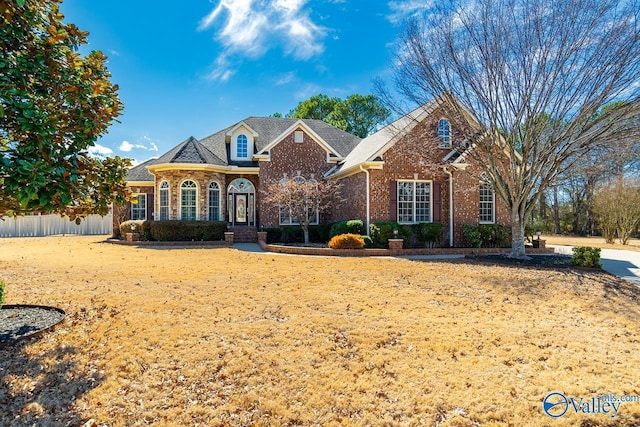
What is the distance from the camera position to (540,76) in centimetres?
1193

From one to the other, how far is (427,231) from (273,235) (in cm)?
823

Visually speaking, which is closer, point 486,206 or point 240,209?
point 486,206

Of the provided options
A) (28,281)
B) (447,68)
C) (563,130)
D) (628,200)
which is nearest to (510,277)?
(563,130)

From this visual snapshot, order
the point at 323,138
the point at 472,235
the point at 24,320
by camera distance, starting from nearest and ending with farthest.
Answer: the point at 24,320, the point at 472,235, the point at 323,138

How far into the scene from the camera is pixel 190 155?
2083cm

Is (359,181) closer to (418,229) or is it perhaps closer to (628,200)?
(418,229)

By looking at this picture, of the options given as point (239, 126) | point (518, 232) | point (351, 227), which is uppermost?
point (239, 126)

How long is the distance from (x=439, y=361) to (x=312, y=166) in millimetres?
17866

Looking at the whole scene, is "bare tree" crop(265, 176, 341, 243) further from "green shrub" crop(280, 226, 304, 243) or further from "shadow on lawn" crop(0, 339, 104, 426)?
"shadow on lawn" crop(0, 339, 104, 426)

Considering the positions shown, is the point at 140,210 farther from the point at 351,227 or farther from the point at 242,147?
the point at 351,227

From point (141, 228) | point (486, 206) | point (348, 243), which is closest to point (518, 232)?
point (486, 206)

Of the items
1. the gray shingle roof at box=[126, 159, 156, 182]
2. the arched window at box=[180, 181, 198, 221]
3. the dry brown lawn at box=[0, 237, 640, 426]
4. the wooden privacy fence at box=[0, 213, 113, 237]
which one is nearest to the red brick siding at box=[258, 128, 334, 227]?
the arched window at box=[180, 181, 198, 221]

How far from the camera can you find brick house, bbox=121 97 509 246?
17078 mm

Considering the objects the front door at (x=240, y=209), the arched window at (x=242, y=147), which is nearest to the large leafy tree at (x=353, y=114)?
the arched window at (x=242, y=147)
